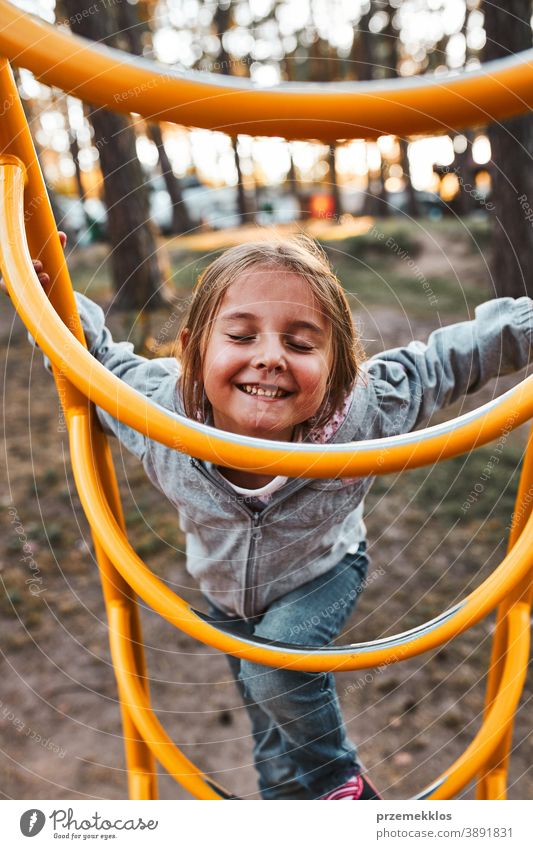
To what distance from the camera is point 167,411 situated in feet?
2.59

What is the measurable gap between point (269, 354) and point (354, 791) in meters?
0.71

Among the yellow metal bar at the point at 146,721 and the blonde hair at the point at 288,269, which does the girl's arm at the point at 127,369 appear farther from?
the yellow metal bar at the point at 146,721

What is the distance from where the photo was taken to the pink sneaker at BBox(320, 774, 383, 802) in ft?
3.88

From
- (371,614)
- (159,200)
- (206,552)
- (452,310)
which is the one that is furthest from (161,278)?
(159,200)

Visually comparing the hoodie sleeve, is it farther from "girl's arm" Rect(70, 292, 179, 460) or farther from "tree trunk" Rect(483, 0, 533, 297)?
"tree trunk" Rect(483, 0, 533, 297)

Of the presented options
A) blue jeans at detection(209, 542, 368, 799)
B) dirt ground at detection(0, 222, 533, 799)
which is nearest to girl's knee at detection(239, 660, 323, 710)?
blue jeans at detection(209, 542, 368, 799)

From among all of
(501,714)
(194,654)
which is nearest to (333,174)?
(194,654)

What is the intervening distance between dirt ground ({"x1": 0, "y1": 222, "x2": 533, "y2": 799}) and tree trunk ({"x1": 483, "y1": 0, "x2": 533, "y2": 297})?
0.78 meters

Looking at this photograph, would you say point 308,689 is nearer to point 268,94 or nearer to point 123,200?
point 268,94

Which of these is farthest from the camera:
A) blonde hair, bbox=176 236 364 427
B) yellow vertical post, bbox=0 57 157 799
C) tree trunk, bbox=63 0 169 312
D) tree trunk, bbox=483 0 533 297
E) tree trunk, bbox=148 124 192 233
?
tree trunk, bbox=148 124 192 233

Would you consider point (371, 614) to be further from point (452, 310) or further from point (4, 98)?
point (452, 310)

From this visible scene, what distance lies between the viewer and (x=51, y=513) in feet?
8.55
